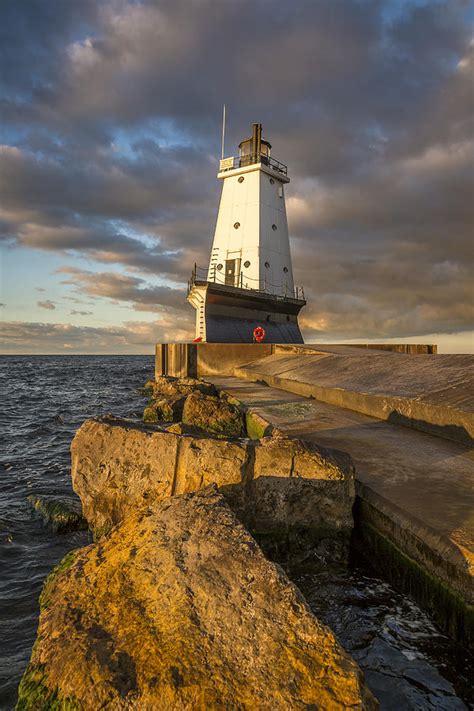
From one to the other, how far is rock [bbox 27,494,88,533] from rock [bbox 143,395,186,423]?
13.8 ft

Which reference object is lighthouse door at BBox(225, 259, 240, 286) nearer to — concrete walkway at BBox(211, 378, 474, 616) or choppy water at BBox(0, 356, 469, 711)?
concrete walkway at BBox(211, 378, 474, 616)

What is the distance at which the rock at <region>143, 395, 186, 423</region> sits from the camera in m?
10.2

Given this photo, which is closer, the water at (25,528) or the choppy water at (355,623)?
the choppy water at (355,623)

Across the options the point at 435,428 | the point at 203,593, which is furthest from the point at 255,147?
the point at 203,593

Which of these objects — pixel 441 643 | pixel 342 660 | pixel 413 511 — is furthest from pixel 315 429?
pixel 342 660

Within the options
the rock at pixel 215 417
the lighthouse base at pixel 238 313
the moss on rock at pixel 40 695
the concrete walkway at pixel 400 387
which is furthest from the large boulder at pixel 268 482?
the lighthouse base at pixel 238 313

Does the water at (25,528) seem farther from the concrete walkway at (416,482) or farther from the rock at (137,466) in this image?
→ the concrete walkway at (416,482)

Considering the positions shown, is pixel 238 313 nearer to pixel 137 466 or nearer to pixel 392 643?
pixel 137 466

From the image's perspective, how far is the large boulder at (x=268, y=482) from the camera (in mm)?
3379

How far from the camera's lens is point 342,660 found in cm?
173

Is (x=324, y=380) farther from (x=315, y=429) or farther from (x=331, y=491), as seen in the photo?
(x=331, y=491)

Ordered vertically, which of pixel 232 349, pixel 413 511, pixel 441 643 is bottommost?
pixel 441 643

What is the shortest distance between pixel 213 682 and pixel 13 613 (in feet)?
8.91

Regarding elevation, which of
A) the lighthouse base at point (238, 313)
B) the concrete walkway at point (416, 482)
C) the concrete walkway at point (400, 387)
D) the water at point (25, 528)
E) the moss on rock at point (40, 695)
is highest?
the lighthouse base at point (238, 313)
